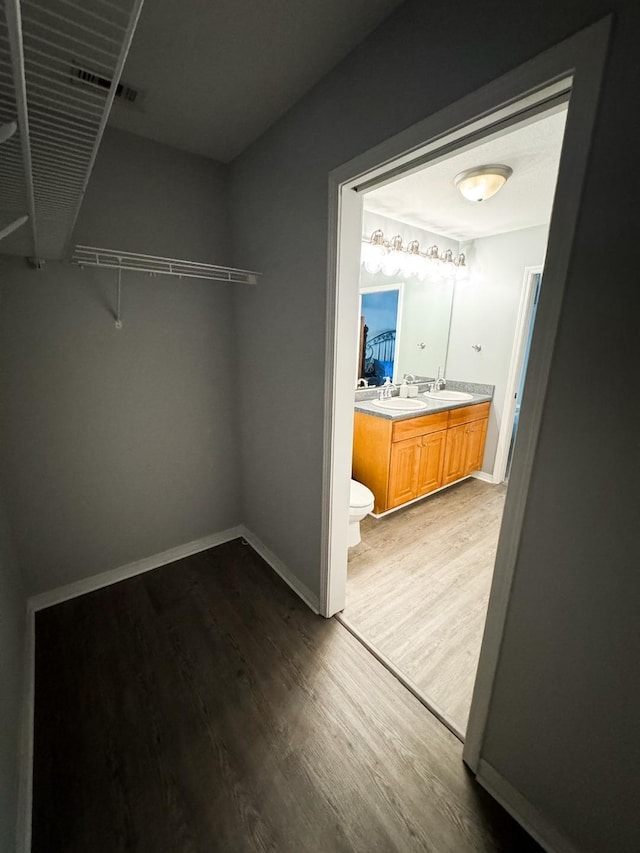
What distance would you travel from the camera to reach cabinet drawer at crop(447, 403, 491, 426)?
123 inches

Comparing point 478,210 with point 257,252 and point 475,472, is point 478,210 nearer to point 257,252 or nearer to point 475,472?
point 257,252

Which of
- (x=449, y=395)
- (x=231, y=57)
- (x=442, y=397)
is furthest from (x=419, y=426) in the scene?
(x=231, y=57)

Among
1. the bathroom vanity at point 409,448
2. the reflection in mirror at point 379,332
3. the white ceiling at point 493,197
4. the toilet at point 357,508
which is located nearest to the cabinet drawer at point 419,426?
the bathroom vanity at point 409,448

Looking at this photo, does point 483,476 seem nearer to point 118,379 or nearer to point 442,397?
point 442,397

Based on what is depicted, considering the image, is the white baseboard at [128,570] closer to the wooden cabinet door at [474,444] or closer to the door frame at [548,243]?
the door frame at [548,243]

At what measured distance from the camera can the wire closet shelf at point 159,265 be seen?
1.59 metres

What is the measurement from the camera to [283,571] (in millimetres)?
2156

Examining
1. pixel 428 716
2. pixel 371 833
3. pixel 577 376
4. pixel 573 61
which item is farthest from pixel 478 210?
pixel 371 833

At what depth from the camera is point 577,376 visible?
2.77 ft

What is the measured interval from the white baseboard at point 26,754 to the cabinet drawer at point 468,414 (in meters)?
3.09

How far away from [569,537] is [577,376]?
1.36 ft

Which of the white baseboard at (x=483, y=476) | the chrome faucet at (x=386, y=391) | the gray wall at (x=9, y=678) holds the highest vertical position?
the chrome faucet at (x=386, y=391)

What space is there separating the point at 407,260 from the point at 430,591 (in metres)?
2.60

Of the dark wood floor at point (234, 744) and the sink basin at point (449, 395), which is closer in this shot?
the dark wood floor at point (234, 744)
